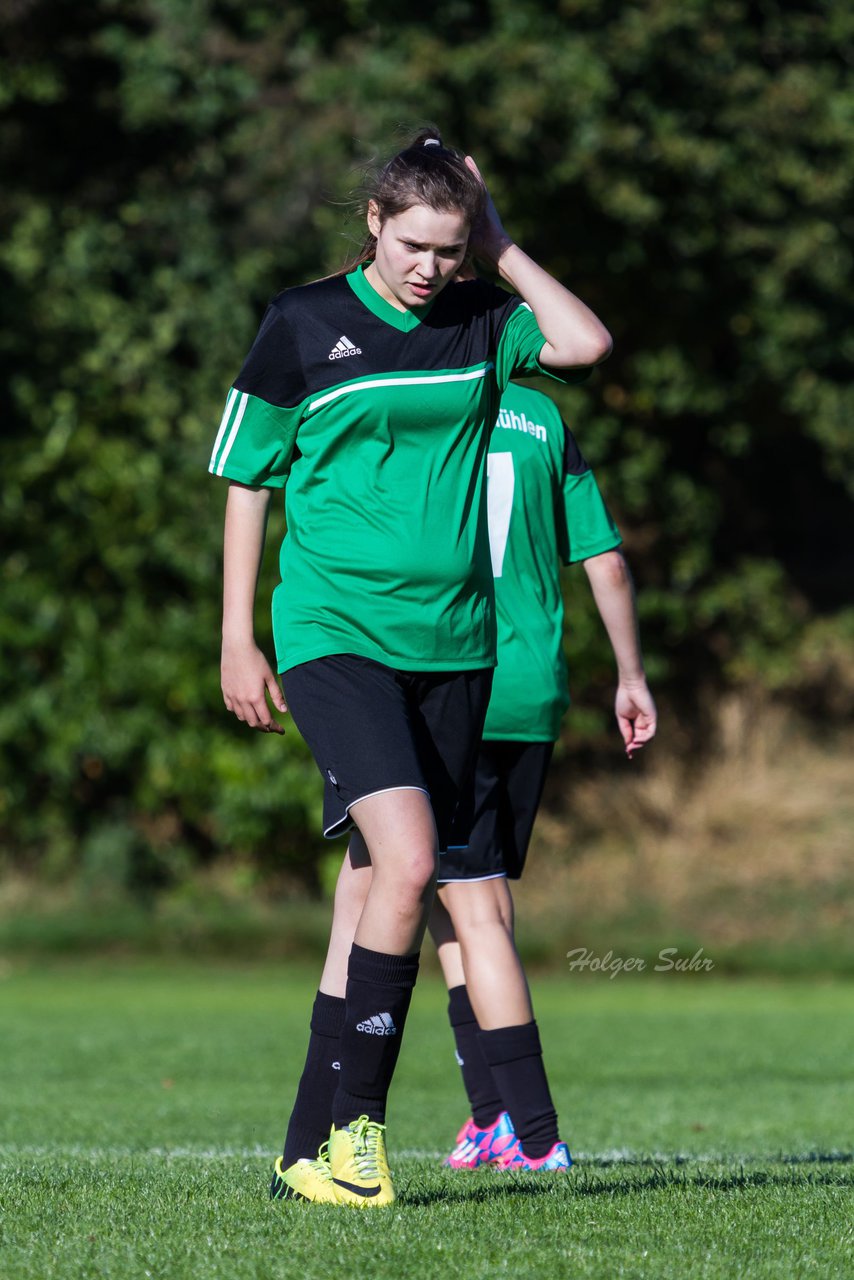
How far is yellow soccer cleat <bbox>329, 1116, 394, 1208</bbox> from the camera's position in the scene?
143 inches

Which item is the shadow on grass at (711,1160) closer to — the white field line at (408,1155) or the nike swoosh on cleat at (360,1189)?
the white field line at (408,1155)

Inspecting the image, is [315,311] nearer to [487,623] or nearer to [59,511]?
[487,623]

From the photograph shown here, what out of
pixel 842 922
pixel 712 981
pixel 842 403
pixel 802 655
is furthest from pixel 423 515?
pixel 802 655

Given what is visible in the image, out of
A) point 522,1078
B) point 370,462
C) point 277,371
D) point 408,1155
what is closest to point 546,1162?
point 522,1078

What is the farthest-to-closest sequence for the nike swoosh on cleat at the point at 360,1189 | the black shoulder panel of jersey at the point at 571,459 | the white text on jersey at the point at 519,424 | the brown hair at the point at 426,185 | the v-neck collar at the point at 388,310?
the black shoulder panel of jersey at the point at 571,459
the white text on jersey at the point at 519,424
the v-neck collar at the point at 388,310
the brown hair at the point at 426,185
the nike swoosh on cleat at the point at 360,1189

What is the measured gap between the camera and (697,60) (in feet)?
47.1

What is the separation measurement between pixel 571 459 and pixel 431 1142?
224 centimetres

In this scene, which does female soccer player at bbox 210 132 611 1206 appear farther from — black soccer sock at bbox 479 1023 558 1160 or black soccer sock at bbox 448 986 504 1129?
black soccer sock at bbox 448 986 504 1129

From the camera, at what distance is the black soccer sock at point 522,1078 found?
471cm

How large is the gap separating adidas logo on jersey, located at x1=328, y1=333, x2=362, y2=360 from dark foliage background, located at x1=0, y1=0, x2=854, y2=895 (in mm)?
10366

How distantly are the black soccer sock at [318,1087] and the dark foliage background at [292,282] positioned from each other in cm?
1036

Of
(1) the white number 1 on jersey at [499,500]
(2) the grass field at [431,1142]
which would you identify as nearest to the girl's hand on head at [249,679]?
(2) the grass field at [431,1142]

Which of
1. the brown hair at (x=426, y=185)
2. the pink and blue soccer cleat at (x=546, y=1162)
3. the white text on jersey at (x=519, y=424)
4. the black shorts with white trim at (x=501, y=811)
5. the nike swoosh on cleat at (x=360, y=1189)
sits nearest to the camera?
the nike swoosh on cleat at (x=360, y=1189)

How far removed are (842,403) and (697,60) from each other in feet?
10.6
